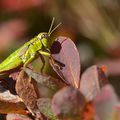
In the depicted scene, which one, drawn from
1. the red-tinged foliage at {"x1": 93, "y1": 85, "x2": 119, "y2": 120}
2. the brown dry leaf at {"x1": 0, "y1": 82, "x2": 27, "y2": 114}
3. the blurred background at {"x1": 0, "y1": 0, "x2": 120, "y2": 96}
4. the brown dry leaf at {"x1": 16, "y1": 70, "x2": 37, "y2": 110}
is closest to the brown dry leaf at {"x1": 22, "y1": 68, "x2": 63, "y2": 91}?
the brown dry leaf at {"x1": 16, "y1": 70, "x2": 37, "y2": 110}

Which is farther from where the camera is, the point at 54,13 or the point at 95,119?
the point at 54,13

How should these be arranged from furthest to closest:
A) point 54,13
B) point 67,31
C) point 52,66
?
point 54,13, point 67,31, point 52,66

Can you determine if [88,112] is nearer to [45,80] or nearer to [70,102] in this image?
[70,102]

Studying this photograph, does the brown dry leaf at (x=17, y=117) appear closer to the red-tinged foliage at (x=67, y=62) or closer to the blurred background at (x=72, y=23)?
the red-tinged foliage at (x=67, y=62)

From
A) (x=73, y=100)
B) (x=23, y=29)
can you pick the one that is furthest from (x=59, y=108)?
(x=23, y=29)

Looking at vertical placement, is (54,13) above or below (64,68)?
below

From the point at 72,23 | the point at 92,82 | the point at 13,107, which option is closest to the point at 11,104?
the point at 13,107

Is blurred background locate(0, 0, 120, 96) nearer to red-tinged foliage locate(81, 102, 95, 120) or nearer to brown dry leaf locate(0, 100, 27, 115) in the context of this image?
brown dry leaf locate(0, 100, 27, 115)

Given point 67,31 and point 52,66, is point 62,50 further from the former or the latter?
point 67,31
